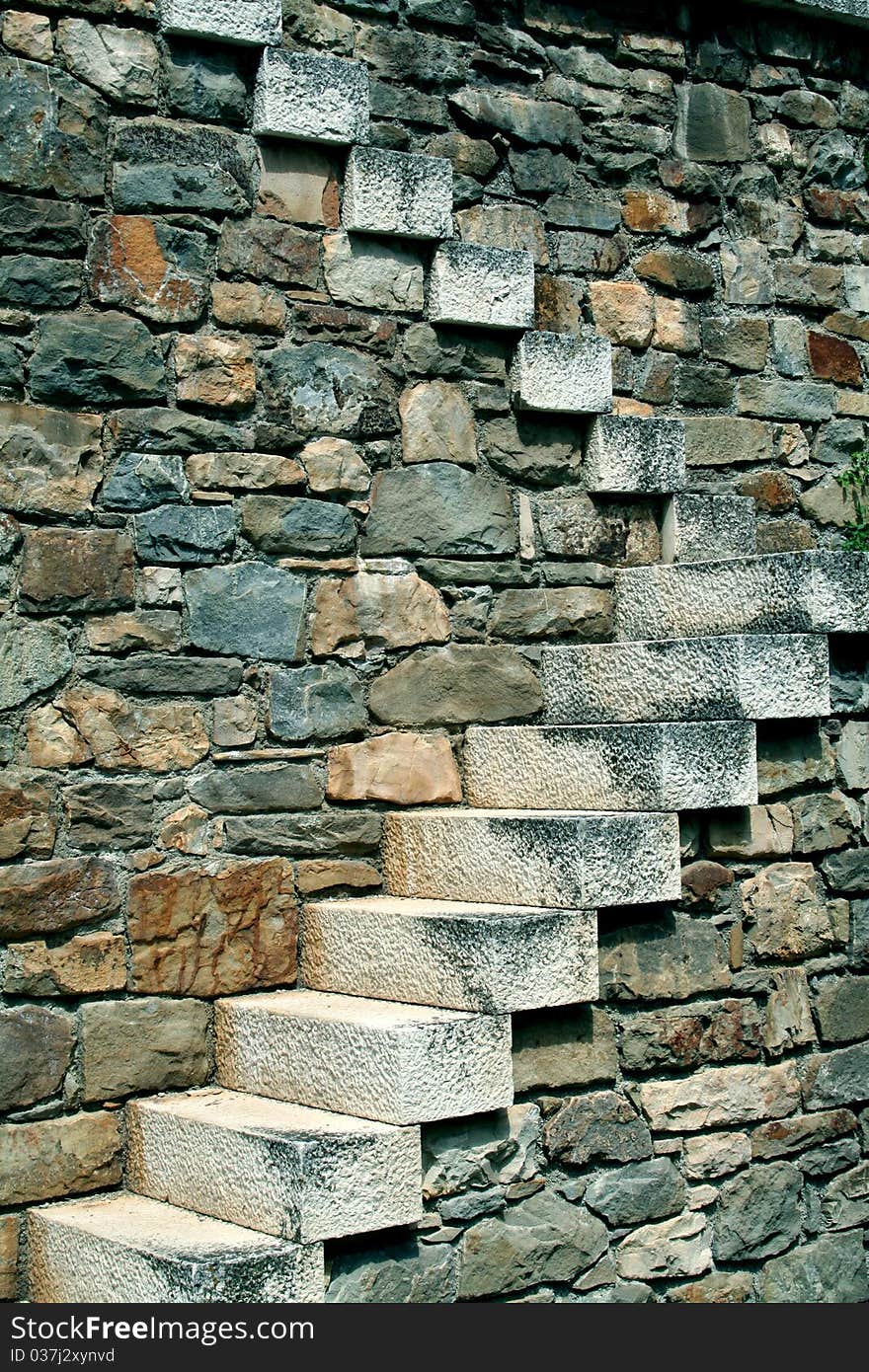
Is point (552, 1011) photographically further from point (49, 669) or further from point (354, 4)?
point (354, 4)

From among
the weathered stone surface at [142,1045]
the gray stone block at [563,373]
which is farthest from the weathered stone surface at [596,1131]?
the gray stone block at [563,373]

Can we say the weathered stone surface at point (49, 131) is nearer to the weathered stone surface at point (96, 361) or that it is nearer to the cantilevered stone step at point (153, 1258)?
the weathered stone surface at point (96, 361)

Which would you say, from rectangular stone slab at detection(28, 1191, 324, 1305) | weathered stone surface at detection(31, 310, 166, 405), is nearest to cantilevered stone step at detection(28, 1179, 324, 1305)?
rectangular stone slab at detection(28, 1191, 324, 1305)

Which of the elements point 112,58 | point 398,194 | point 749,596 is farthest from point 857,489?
point 112,58

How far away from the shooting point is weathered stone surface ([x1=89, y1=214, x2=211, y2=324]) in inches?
136

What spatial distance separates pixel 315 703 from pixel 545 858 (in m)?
0.71

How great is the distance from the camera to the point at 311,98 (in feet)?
12.0

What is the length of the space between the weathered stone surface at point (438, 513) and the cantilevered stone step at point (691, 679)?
13.8 inches

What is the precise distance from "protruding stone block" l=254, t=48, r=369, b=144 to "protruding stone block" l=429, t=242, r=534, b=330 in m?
0.36

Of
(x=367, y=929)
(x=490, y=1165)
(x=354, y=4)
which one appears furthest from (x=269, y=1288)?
(x=354, y=4)

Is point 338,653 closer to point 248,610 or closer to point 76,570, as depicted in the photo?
point 248,610

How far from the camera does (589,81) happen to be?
415 centimetres

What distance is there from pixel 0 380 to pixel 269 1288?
192 centimetres

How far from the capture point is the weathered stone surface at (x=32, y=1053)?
10.5ft
